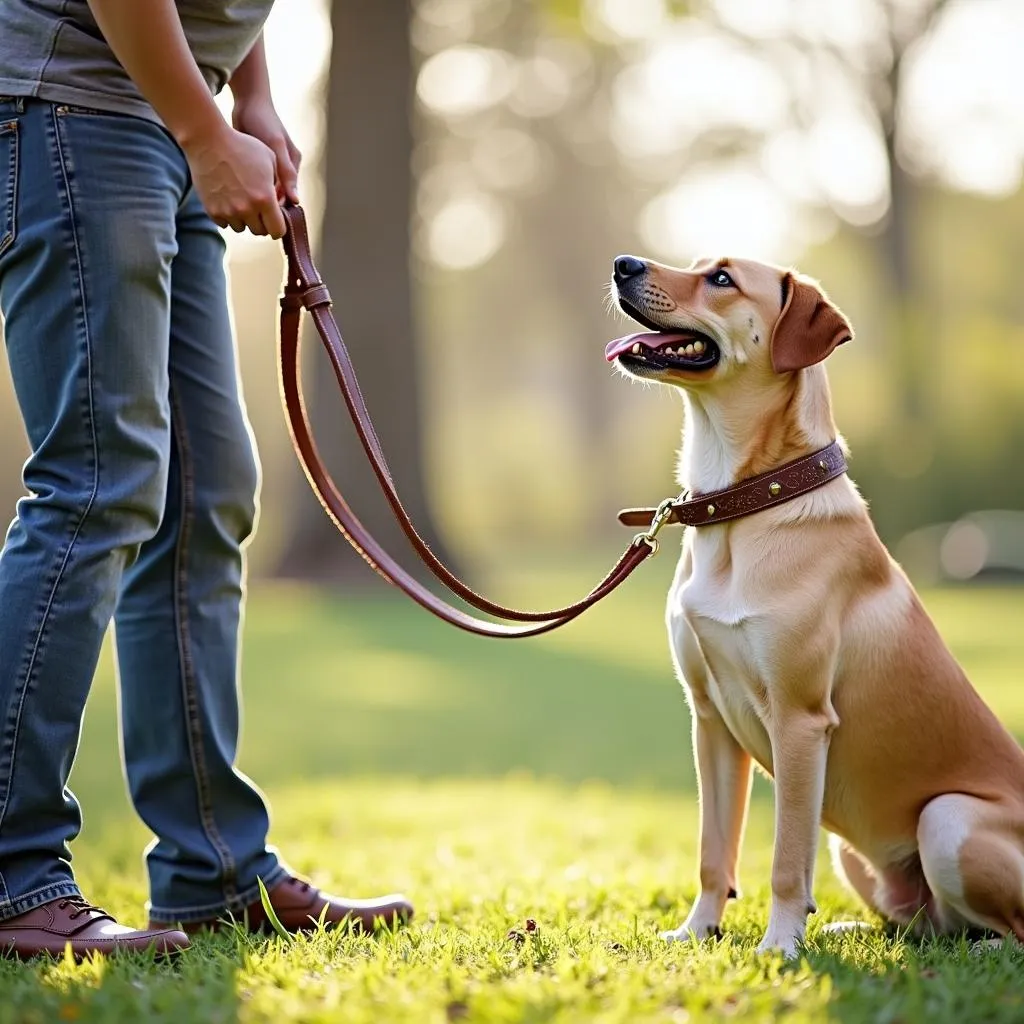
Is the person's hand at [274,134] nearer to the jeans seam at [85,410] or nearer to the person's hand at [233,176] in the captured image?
the person's hand at [233,176]

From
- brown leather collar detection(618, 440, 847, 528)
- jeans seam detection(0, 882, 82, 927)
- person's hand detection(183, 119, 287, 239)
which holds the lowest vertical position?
jeans seam detection(0, 882, 82, 927)

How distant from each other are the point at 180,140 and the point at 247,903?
5.46ft

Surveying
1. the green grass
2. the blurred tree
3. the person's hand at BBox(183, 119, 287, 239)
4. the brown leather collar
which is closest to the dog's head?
the brown leather collar

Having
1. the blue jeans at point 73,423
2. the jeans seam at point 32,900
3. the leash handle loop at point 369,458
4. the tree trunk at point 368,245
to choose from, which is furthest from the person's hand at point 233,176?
the tree trunk at point 368,245

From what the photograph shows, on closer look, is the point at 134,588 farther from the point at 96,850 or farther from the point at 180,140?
the point at 96,850

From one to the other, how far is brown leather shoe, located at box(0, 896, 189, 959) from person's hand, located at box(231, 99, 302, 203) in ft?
5.25

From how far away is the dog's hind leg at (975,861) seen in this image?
3.06 metres

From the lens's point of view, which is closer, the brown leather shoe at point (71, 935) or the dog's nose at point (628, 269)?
the brown leather shoe at point (71, 935)

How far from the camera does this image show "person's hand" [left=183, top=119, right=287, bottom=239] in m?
2.83

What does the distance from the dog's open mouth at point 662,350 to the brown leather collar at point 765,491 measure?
1.08 feet

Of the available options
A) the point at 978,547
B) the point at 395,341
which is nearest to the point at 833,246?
the point at 978,547

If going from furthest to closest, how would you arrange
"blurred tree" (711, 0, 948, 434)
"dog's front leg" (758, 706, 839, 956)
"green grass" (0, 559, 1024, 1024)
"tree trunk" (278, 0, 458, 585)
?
"blurred tree" (711, 0, 948, 434)
"tree trunk" (278, 0, 458, 585)
"dog's front leg" (758, 706, 839, 956)
"green grass" (0, 559, 1024, 1024)

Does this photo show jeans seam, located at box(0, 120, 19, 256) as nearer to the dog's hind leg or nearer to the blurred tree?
the dog's hind leg

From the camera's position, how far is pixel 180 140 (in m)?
2.81
